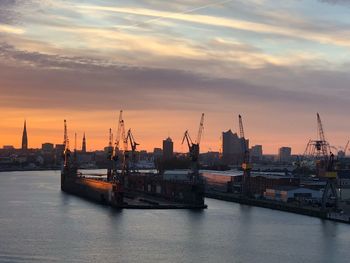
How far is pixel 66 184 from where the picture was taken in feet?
172

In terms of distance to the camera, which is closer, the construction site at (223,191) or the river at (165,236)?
the river at (165,236)

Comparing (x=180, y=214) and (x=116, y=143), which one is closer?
(x=180, y=214)

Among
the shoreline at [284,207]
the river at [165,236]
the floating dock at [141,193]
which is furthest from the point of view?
the floating dock at [141,193]

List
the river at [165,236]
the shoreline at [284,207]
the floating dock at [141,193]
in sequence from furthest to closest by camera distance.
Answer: the floating dock at [141,193], the shoreline at [284,207], the river at [165,236]

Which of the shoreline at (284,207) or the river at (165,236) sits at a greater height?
the shoreline at (284,207)

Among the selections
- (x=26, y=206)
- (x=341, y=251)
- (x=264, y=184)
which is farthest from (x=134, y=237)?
(x=264, y=184)

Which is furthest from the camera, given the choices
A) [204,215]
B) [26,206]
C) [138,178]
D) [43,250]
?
[138,178]

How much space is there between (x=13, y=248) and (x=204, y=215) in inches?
506

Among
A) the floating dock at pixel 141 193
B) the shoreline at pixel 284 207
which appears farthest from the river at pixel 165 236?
the floating dock at pixel 141 193

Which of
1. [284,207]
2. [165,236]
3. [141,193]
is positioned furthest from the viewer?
[141,193]

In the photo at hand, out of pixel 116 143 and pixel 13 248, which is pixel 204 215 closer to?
pixel 13 248

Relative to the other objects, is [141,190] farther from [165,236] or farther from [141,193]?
[165,236]

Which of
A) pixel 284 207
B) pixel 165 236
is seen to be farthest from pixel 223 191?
pixel 165 236

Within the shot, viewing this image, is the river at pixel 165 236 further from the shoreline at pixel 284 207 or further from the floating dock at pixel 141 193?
the floating dock at pixel 141 193
